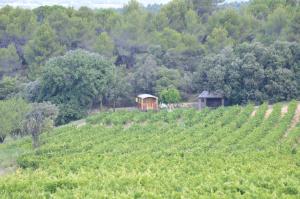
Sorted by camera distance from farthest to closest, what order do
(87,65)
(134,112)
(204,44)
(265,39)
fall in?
(204,44)
(265,39)
(87,65)
(134,112)

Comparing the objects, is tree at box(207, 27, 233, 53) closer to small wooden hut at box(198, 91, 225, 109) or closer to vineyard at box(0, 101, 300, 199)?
small wooden hut at box(198, 91, 225, 109)

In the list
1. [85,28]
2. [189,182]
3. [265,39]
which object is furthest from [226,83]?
[189,182]

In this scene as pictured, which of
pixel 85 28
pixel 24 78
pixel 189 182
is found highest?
pixel 85 28

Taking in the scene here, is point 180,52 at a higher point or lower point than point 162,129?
higher

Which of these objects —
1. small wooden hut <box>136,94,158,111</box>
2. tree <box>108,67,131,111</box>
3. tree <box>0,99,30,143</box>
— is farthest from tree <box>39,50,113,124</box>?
tree <box>0,99,30,143</box>

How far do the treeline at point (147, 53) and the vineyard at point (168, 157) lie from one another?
4.42 meters

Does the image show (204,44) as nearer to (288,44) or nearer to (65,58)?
(288,44)

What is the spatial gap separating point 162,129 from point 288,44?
46.7 feet

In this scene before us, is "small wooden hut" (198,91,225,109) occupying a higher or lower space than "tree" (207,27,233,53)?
lower

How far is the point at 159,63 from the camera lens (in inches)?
1860

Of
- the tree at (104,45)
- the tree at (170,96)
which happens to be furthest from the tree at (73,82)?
the tree at (104,45)

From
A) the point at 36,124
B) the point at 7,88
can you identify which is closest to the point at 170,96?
the point at 7,88

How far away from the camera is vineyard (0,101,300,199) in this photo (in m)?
15.2

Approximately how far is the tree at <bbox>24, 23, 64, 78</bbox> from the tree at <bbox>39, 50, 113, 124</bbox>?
27.9ft
